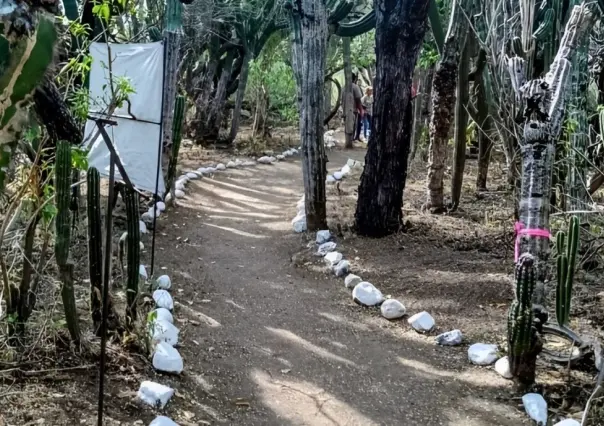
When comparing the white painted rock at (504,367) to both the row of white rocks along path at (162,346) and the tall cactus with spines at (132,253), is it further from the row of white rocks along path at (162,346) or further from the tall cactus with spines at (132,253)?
the tall cactus with spines at (132,253)

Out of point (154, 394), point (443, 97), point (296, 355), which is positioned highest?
point (443, 97)

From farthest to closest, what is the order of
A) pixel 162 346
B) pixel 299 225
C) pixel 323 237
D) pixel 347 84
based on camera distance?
1. pixel 347 84
2. pixel 299 225
3. pixel 323 237
4. pixel 162 346

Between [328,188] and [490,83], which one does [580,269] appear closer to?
[490,83]

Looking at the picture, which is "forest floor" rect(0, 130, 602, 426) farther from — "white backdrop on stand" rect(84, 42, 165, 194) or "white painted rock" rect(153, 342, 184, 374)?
"white backdrop on stand" rect(84, 42, 165, 194)

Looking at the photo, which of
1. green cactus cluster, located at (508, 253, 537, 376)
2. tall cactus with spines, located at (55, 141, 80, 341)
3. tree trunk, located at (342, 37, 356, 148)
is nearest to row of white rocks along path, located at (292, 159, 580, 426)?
green cactus cluster, located at (508, 253, 537, 376)

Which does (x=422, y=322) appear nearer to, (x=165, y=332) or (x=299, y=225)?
(x=165, y=332)

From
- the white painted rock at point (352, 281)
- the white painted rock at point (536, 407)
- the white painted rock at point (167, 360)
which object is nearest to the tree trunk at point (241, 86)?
the white painted rock at point (352, 281)

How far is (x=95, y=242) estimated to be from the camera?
3.14m

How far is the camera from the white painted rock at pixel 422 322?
4.21 meters

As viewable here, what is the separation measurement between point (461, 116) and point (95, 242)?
4.95 meters

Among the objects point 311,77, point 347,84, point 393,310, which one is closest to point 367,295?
point 393,310

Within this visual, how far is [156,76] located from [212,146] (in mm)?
7163

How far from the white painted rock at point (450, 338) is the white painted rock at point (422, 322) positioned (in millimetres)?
157

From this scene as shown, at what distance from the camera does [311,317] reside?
4.46 m
